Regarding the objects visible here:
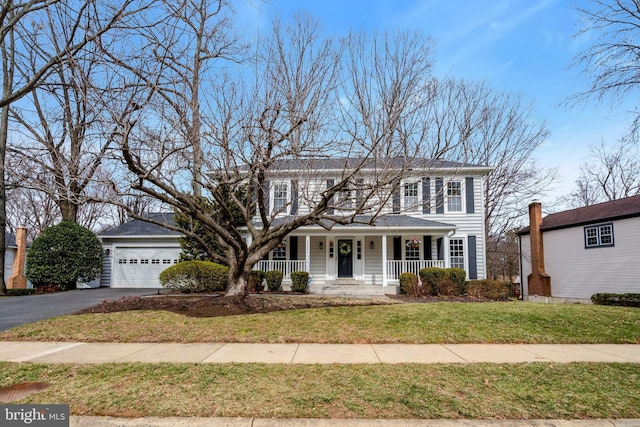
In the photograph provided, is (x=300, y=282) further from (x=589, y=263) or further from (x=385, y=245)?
(x=589, y=263)

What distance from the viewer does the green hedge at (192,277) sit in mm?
14539

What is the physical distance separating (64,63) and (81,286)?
14593mm

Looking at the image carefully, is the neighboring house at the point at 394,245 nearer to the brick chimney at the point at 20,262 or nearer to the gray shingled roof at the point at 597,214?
the gray shingled roof at the point at 597,214

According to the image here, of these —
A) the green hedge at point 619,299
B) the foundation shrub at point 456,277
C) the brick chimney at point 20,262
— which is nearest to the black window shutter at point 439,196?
the foundation shrub at point 456,277

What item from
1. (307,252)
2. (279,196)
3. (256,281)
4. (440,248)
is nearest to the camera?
(279,196)

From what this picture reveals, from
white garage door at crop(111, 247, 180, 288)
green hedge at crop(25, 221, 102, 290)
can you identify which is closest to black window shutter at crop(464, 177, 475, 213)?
white garage door at crop(111, 247, 180, 288)

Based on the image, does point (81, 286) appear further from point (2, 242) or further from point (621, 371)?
point (621, 371)

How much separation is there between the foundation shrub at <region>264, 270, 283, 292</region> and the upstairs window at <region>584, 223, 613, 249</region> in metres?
13.3

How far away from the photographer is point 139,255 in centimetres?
1969

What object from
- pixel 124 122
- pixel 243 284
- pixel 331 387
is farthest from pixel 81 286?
pixel 331 387

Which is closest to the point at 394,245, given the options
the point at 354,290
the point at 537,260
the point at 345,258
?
the point at 345,258

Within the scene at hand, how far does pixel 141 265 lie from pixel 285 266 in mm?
8182

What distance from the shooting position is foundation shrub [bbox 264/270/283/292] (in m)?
15.7

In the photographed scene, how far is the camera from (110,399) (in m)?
3.80
